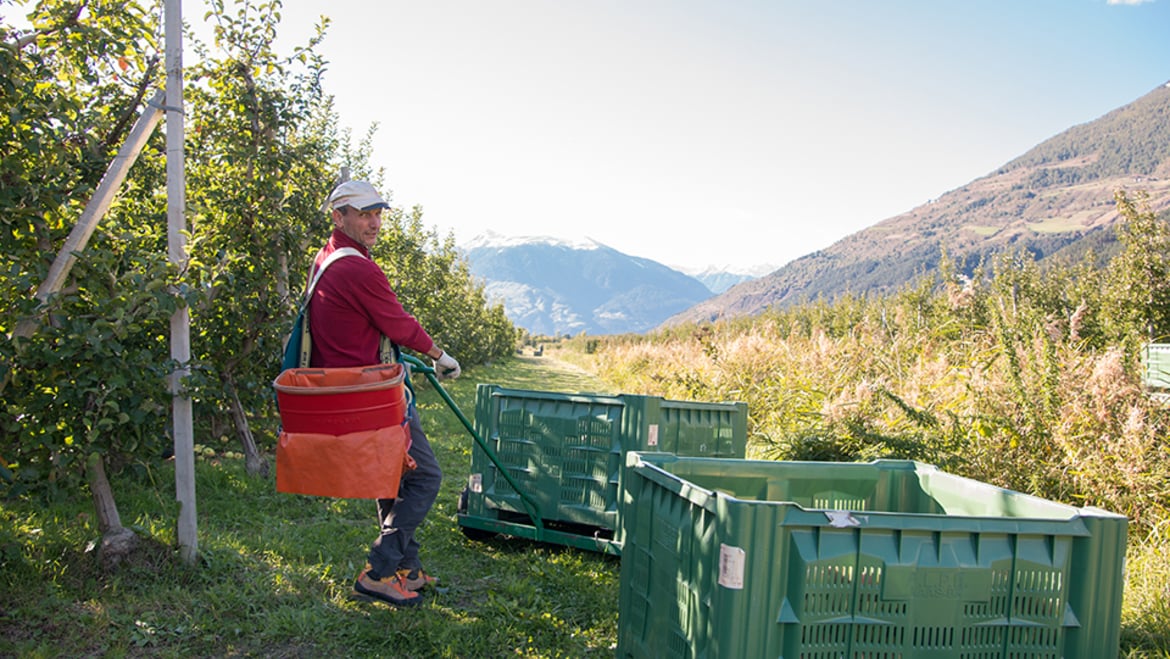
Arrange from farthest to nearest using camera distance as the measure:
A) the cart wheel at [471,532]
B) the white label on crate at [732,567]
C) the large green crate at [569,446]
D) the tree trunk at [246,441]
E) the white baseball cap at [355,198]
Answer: the tree trunk at [246,441] < the cart wheel at [471,532] < the large green crate at [569,446] < the white baseball cap at [355,198] < the white label on crate at [732,567]

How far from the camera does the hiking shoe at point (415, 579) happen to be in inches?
178

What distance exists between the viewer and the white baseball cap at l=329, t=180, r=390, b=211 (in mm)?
4254

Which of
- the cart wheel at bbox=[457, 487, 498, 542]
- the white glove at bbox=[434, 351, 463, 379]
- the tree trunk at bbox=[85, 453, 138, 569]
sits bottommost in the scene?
the cart wheel at bbox=[457, 487, 498, 542]

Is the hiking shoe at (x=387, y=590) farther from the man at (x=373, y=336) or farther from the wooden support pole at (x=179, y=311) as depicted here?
the wooden support pole at (x=179, y=311)

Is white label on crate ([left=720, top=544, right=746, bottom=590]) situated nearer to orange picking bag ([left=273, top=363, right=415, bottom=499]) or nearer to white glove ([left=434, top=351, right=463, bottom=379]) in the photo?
orange picking bag ([left=273, top=363, right=415, bottom=499])

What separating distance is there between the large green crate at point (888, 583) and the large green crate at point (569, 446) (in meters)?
2.30

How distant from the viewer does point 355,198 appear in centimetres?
427

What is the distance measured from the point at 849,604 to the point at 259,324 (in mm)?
Answer: 5256

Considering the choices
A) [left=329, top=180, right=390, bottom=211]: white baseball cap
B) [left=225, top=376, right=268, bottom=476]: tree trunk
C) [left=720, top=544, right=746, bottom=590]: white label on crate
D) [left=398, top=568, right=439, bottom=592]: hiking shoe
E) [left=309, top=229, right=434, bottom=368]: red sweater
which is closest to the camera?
[left=720, top=544, right=746, bottom=590]: white label on crate

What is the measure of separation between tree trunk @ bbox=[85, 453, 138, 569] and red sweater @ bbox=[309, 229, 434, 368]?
4.54ft

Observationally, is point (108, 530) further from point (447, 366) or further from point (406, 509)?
point (447, 366)

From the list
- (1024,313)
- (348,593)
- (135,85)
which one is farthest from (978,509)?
(1024,313)

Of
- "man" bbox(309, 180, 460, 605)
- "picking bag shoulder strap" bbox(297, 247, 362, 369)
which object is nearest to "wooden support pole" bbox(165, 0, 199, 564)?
"picking bag shoulder strap" bbox(297, 247, 362, 369)

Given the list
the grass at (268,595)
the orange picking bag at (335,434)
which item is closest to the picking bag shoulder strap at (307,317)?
the orange picking bag at (335,434)
